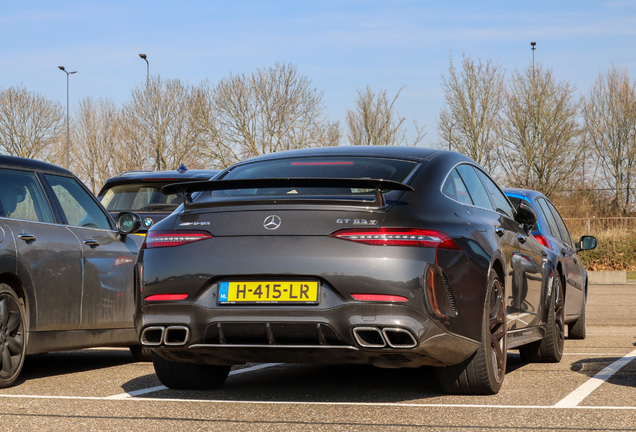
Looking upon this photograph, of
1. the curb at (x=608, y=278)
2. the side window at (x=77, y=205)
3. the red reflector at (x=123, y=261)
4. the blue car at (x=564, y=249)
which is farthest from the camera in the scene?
the curb at (x=608, y=278)

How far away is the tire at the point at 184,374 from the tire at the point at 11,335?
3.30ft

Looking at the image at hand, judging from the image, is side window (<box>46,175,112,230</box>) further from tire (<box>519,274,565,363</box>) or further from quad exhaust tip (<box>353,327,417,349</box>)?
tire (<box>519,274,565,363</box>)

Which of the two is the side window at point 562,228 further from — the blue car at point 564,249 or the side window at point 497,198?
the side window at point 497,198

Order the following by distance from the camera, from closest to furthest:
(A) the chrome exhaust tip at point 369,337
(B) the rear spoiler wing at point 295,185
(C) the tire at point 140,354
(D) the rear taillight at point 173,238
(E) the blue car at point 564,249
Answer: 1. (A) the chrome exhaust tip at point 369,337
2. (B) the rear spoiler wing at point 295,185
3. (D) the rear taillight at point 173,238
4. (C) the tire at point 140,354
5. (E) the blue car at point 564,249

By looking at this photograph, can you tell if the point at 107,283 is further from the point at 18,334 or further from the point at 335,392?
the point at 335,392

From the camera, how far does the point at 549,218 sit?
9430mm

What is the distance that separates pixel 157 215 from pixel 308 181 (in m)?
4.88

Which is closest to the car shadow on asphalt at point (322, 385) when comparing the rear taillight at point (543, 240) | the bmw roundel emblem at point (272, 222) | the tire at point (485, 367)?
the tire at point (485, 367)

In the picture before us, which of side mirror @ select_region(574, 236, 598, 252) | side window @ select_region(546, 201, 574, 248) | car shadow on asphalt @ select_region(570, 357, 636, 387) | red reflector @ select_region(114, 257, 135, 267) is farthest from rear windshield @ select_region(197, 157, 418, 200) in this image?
side mirror @ select_region(574, 236, 598, 252)

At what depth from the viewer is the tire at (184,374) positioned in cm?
546

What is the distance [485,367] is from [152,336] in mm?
1920

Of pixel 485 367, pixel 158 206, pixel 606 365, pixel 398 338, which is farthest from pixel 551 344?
pixel 158 206

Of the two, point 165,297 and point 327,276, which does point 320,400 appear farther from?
point 165,297

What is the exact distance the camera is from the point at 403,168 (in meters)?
5.25
